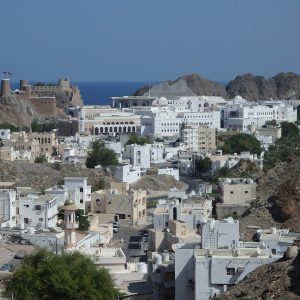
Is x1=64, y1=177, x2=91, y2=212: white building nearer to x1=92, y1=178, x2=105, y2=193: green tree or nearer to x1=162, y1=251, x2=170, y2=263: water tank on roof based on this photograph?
x1=92, y1=178, x2=105, y2=193: green tree

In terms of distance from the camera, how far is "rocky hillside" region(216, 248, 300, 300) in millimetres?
17344

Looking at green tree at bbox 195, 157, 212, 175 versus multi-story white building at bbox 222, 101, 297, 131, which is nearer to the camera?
green tree at bbox 195, 157, 212, 175

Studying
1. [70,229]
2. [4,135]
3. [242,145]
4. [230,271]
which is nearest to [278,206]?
[70,229]

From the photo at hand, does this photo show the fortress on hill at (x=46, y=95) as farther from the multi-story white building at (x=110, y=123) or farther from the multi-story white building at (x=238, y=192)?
the multi-story white building at (x=238, y=192)

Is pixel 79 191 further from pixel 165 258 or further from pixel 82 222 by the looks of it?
pixel 165 258

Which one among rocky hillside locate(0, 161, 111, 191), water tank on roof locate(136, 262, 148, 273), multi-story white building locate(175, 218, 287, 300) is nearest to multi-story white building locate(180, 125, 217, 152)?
rocky hillside locate(0, 161, 111, 191)

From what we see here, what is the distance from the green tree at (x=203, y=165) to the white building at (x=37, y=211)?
1975 cm

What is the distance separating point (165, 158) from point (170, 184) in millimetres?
10456

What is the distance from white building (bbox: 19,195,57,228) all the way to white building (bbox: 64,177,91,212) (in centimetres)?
333

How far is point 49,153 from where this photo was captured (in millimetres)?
57812

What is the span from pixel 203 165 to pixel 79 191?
16.1 meters

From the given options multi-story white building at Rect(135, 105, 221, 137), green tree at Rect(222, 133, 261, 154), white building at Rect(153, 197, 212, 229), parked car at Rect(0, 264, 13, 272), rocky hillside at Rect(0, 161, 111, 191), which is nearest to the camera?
parked car at Rect(0, 264, 13, 272)

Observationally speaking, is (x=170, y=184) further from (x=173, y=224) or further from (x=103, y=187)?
(x=173, y=224)

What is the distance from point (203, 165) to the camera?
5219 cm
